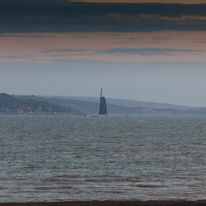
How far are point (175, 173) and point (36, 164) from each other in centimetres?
Answer: 1520

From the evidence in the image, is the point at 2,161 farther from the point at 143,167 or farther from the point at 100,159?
the point at 143,167

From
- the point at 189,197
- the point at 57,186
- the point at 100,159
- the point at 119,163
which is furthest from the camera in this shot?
the point at 100,159

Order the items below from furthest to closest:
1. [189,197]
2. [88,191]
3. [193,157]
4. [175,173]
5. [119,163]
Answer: [193,157] → [119,163] → [175,173] → [88,191] → [189,197]

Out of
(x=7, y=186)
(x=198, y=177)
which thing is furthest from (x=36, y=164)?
(x=198, y=177)

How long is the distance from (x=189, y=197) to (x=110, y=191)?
5.48m

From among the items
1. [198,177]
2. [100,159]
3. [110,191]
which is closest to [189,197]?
[110,191]

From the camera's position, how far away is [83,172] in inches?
1555

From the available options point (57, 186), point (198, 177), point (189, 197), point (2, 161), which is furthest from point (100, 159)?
point (189, 197)

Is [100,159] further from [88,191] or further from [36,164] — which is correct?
[88,191]

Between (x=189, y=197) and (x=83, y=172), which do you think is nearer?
(x=189, y=197)

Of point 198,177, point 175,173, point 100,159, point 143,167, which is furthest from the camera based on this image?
point 100,159

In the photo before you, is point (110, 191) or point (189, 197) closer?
point (189, 197)

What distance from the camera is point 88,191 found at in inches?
1157

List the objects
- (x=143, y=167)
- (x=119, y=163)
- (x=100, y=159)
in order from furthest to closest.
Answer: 1. (x=100, y=159)
2. (x=119, y=163)
3. (x=143, y=167)
